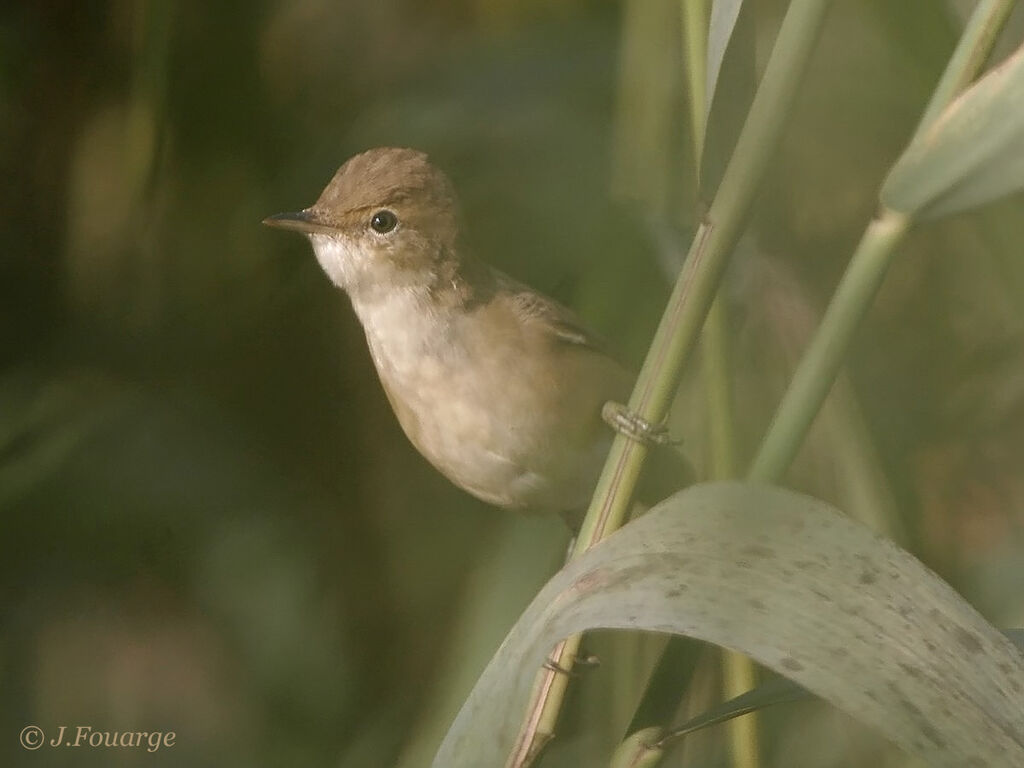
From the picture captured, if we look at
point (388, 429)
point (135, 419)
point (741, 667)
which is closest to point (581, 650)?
point (741, 667)

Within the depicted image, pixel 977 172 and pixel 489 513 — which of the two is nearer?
pixel 977 172

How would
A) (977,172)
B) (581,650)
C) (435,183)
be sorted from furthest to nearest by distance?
(435,183) → (581,650) → (977,172)

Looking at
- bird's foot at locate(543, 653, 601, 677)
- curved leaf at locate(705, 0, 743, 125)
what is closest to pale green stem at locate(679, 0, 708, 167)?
curved leaf at locate(705, 0, 743, 125)

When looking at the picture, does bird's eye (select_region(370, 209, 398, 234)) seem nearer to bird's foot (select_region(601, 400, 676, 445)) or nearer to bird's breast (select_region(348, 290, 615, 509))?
bird's breast (select_region(348, 290, 615, 509))

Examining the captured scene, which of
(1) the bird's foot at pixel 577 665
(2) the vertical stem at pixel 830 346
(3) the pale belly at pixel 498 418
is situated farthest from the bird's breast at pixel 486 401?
(2) the vertical stem at pixel 830 346

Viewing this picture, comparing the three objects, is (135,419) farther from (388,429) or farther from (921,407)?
(921,407)

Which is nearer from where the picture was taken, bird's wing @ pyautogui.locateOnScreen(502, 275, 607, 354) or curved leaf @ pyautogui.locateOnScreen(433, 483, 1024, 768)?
curved leaf @ pyautogui.locateOnScreen(433, 483, 1024, 768)

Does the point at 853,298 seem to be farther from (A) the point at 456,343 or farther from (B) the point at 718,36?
(A) the point at 456,343

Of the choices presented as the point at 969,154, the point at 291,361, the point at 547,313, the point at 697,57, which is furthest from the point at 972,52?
the point at 291,361
